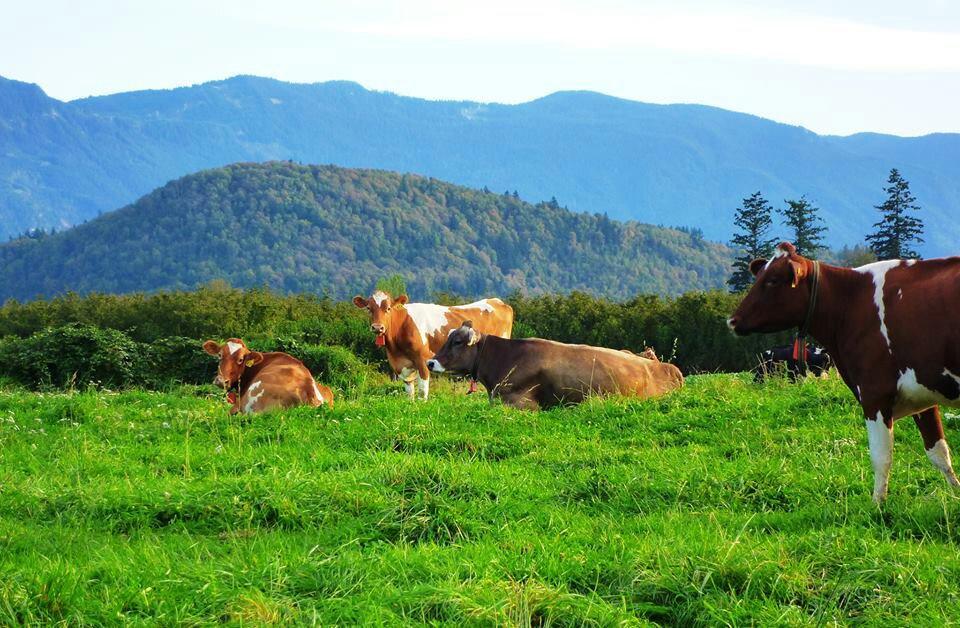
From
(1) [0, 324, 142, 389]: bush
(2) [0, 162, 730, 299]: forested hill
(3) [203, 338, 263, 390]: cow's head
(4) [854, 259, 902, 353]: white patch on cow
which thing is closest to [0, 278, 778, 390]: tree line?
(1) [0, 324, 142, 389]: bush

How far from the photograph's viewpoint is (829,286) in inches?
338

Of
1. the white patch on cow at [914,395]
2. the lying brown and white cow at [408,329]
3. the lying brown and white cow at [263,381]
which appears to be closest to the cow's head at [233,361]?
the lying brown and white cow at [263,381]

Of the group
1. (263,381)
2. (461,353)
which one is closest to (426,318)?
(461,353)

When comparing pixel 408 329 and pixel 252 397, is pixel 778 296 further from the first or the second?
pixel 408 329

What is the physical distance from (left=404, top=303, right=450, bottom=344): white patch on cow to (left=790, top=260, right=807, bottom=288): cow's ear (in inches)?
515

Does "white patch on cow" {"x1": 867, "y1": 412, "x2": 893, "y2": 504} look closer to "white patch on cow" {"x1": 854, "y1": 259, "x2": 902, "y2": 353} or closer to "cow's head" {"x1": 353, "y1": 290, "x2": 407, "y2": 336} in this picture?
"white patch on cow" {"x1": 854, "y1": 259, "x2": 902, "y2": 353}

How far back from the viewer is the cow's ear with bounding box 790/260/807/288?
8.62 metres

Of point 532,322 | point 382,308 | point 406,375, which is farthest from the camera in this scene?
point 532,322

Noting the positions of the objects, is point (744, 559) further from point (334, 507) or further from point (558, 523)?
point (334, 507)

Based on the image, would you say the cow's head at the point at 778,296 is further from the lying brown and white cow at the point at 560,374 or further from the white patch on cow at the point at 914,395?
the lying brown and white cow at the point at 560,374

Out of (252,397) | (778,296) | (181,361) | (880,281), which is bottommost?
(181,361)

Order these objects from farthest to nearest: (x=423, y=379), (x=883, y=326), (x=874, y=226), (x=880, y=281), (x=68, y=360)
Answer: (x=874, y=226), (x=68, y=360), (x=423, y=379), (x=880, y=281), (x=883, y=326)

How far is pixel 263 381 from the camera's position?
14.0 metres

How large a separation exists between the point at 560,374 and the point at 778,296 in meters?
5.63
